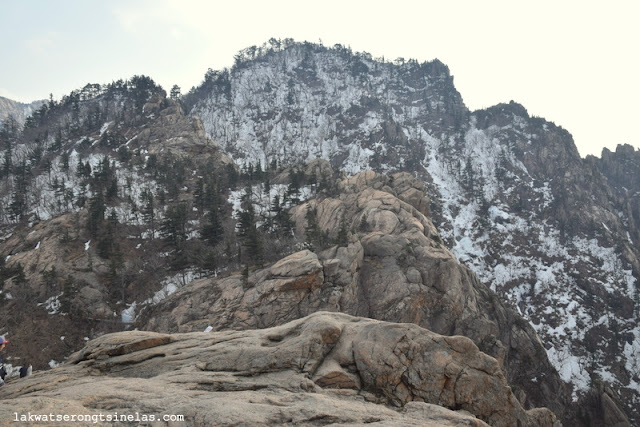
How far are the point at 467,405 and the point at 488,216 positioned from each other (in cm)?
8755

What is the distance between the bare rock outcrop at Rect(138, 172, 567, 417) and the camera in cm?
3453

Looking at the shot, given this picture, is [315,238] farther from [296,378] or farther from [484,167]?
[484,167]

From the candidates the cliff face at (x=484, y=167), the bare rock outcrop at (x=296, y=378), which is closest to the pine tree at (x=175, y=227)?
the bare rock outcrop at (x=296, y=378)

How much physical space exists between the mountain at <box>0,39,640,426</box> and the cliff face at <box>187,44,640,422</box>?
582mm

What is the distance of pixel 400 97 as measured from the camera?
154 m

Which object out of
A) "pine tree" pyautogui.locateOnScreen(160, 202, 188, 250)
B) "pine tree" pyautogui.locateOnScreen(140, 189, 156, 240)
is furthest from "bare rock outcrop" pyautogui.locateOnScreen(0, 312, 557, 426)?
"pine tree" pyautogui.locateOnScreen(140, 189, 156, 240)

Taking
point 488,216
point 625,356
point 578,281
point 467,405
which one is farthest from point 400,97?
point 467,405

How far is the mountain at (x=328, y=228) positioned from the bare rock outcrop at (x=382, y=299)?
0.73 feet

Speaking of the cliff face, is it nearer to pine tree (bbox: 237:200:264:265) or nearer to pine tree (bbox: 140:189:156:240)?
pine tree (bbox: 140:189:156:240)

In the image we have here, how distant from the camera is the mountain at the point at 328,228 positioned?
37.1m

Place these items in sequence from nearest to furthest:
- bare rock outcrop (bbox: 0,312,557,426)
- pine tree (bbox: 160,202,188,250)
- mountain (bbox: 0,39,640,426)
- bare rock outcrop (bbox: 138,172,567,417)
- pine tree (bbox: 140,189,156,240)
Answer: bare rock outcrop (bbox: 0,312,557,426)
bare rock outcrop (bbox: 138,172,567,417)
mountain (bbox: 0,39,640,426)
pine tree (bbox: 160,202,188,250)
pine tree (bbox: 140,189,156,240)

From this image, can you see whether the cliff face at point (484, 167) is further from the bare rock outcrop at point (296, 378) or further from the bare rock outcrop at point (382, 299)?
the bare rock outcrop at point (296, 378)

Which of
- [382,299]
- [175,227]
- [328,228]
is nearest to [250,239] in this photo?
[328,228]

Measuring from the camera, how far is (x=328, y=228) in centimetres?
4969
